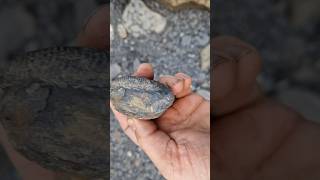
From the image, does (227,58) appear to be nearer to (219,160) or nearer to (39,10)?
(219,160)

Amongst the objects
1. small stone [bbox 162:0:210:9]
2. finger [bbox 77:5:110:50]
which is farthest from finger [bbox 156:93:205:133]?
small stone [bbox 162:0:210:9]

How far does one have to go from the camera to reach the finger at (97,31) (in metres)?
1.15

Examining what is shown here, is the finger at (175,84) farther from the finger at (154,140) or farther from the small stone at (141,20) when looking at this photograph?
the small stone at (141,20)

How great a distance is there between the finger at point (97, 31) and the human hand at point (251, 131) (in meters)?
0.28

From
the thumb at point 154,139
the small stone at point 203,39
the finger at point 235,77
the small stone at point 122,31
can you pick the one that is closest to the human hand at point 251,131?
the finger at point 235,77

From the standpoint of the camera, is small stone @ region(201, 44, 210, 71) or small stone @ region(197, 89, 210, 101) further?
small stone @ region(201, 44, 210, 71)

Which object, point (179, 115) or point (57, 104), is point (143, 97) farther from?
point (57, 104)

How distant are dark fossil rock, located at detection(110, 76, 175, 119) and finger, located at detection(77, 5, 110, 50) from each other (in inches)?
6.4

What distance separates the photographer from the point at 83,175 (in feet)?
4.00

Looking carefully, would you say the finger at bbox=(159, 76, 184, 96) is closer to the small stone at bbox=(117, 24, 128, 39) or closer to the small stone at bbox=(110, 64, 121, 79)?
the small stone at bbox=(110, 64, 121, 79)

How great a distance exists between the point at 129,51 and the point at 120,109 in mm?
398

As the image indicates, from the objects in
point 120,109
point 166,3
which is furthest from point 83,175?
point 166,3

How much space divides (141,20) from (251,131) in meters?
0.50

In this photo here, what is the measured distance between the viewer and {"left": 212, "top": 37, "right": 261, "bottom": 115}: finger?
1021 mm
